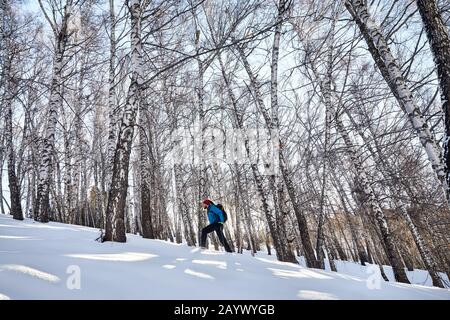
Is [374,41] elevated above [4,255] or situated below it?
above

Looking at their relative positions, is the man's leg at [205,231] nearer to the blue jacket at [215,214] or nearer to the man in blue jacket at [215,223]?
the man in blue jacket at [215,223]

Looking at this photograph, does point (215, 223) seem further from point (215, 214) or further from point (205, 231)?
point (205, 231)

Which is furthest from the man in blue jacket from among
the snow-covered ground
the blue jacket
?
the snow-covered ground

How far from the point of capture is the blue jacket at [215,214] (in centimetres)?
684

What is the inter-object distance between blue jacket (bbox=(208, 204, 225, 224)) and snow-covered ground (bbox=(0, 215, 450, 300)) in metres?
2.34

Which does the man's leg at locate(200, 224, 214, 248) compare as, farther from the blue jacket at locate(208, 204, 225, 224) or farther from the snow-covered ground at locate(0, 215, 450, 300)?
the snow-covered ground at locate(0, 215, 450, 300)

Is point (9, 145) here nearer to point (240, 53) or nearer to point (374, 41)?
point (240, 53)

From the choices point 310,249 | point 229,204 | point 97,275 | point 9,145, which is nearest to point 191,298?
point 97,275

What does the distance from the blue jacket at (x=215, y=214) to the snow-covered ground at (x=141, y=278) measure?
2338mm

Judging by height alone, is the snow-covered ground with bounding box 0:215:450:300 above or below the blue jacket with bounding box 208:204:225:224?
below

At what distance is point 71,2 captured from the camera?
8062 mm

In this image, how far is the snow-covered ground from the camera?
2605 millimetres

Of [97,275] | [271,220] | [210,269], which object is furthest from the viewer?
[271,220]
